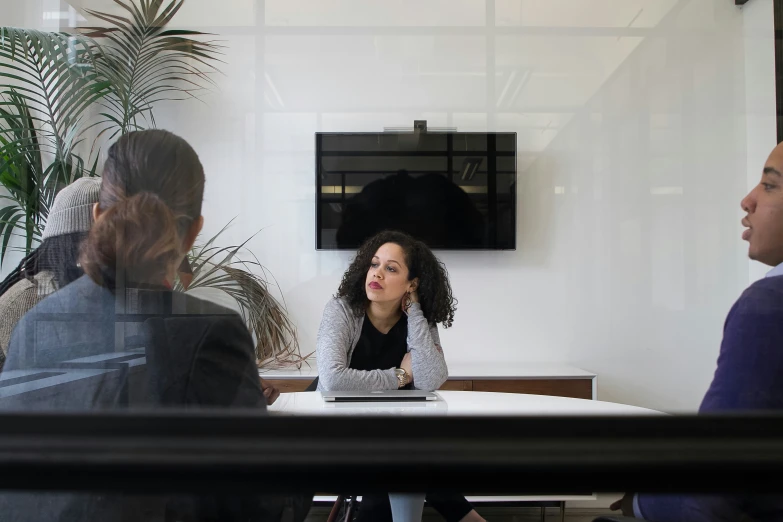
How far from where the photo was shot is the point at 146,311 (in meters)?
0.26

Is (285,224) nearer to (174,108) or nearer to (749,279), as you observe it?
(174,108)

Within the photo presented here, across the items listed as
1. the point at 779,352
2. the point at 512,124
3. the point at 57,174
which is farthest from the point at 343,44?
the point at 779,352

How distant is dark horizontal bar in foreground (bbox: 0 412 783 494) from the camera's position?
6.3 inches

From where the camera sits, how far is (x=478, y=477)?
16cm

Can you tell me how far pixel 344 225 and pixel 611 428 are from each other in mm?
569

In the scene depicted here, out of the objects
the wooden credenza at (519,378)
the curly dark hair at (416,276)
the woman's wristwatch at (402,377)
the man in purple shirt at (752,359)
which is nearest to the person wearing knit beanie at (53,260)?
the man in purple shirt at (752,359)

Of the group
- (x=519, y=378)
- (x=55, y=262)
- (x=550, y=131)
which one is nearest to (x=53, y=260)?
(x=55, y=262)

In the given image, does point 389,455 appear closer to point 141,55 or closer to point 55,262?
point 55,262

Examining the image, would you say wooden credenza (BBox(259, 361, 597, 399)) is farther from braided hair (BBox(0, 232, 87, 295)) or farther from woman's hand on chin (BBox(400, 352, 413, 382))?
braided hair (BBox(0, 232, 87, 295))

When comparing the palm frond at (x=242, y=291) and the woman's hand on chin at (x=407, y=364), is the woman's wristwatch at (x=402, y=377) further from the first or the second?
the palm frond at (x=242, y=291)

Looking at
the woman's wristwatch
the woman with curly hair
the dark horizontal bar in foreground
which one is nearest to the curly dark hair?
the woman with curly hair

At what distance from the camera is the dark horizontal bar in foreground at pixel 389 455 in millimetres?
160

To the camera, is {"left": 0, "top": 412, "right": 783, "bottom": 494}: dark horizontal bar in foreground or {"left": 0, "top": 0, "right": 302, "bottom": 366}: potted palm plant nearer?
{"left": 0, "top": 412, "right": 783, "bottom": 494}: dark horizontal bar in foreground

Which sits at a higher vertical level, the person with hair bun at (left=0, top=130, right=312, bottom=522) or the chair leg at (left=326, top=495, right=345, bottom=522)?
the person with hair bun at (left=0, top=130, right=312, bottom=522)
